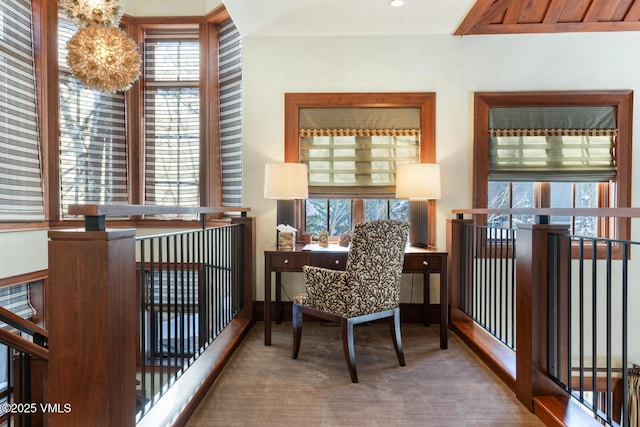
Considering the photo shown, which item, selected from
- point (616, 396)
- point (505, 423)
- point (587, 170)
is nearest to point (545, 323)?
point (505, 423)

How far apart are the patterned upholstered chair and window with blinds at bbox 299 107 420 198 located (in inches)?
45.9

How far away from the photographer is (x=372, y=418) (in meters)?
1.71

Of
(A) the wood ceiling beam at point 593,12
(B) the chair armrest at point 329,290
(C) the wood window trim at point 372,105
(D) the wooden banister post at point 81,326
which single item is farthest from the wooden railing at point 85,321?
(A) the wood ceiling beam at point 593,12

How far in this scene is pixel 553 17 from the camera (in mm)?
3064

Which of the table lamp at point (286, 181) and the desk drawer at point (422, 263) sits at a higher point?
the table lamp at point (286, 181)

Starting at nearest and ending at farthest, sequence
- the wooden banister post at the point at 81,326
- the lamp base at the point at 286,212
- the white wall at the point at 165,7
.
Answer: the wooden banister post at the point at 81,326 < the lamp base at the point at 286,212 < the white wall at the point at 165,7

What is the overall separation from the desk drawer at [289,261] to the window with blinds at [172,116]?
158 centimetres

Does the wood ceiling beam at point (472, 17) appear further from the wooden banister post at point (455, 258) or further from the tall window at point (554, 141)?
the wooden banister post at point (455, 258)

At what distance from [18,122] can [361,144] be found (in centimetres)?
312

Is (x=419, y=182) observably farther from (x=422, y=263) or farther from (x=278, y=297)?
(x=278, y=297)

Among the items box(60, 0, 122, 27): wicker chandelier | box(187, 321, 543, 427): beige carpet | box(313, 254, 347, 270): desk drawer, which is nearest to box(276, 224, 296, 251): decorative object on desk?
box(313, 254, 347, 270): desk drawer

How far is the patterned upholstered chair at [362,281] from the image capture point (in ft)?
6.66

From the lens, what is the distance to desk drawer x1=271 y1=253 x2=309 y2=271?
260 cm

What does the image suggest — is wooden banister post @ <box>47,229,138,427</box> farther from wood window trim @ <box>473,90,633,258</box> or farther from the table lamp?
wood window trim @ <box>473,90,633,258</box>
